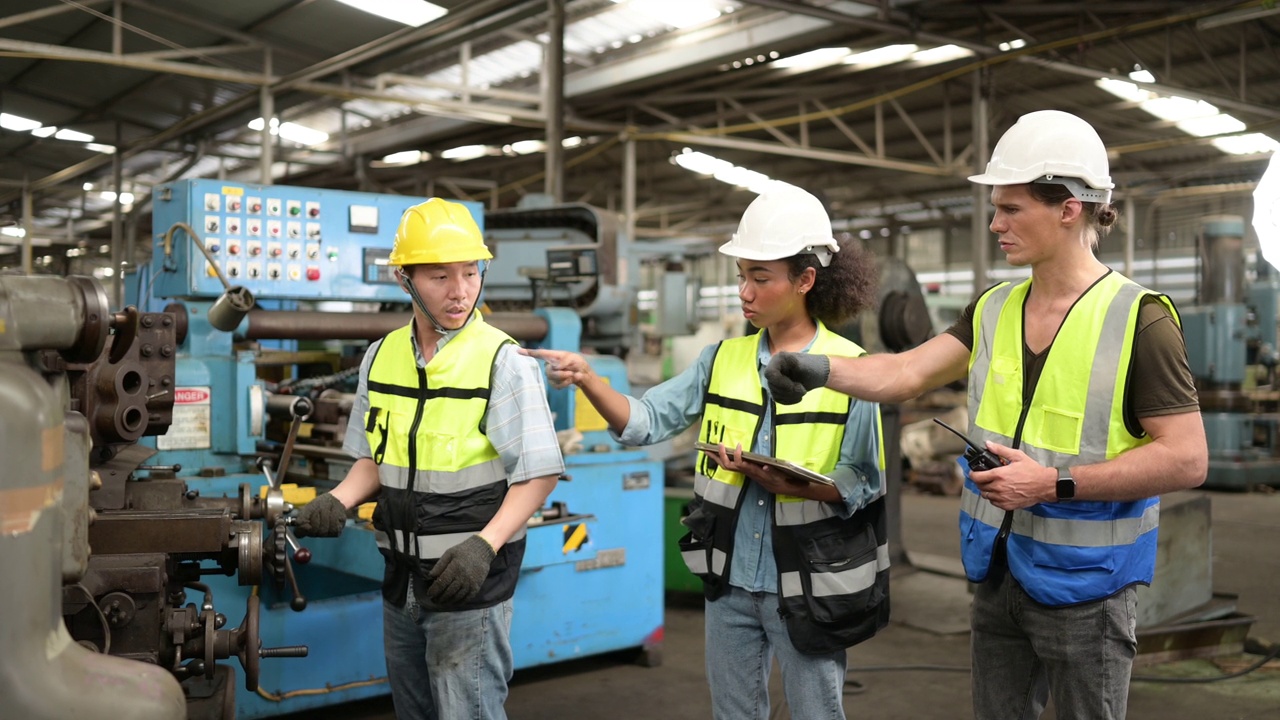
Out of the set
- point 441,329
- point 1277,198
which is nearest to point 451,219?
point 441,329

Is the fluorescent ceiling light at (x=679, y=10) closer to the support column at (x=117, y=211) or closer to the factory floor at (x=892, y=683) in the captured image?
the support column at (x=117, y=211)

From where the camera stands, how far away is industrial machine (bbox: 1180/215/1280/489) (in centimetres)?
811

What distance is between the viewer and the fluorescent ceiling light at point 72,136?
6525 mm

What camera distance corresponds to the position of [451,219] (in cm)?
190

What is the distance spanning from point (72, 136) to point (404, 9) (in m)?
2.92

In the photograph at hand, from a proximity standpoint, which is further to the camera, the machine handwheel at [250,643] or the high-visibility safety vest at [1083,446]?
the machine handwheel at [250,643]

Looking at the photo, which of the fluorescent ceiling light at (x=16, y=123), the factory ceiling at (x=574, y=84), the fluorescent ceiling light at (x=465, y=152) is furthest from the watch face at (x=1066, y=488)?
the fluorescent ceiling light at (x=465, y=152)

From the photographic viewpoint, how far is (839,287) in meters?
1.90

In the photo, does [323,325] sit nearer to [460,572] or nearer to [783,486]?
[460,572]

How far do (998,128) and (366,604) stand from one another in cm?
902

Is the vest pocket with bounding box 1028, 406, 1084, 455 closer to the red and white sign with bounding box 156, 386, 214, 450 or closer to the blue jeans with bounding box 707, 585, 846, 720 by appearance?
the blue jeans with bounding box 707, 585, 846, 720

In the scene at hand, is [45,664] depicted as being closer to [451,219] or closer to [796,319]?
[451,219]

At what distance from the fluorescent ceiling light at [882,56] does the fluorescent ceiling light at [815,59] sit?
12 cm

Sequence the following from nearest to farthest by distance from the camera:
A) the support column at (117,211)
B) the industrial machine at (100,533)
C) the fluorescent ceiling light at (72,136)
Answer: the industrial machine at (100,533) → the fluorescent ceiling light at (72,136) → the support column at (117,211)
